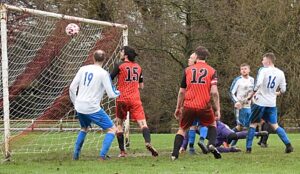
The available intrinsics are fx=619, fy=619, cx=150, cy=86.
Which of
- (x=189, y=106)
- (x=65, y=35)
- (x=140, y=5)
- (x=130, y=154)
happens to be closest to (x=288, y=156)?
(x=189, y=106)

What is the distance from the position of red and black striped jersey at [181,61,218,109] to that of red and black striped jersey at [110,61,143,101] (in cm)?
138

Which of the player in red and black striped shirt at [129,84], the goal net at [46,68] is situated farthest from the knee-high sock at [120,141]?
the goal net at [46,68]

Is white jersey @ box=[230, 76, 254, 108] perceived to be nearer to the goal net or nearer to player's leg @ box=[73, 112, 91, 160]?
the goal net

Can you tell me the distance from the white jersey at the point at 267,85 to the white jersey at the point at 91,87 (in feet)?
9.98

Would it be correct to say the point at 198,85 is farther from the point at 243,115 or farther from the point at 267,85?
the point at 243,115

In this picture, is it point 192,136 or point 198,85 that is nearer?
point 198,85

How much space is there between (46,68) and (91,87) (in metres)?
5.48

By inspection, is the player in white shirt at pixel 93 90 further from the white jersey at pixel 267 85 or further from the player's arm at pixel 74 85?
the white jersey at pixel 267 85

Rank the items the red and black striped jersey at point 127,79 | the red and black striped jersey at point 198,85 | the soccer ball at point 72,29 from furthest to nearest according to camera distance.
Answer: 1. the soccer ball at point 72,29
2. the red and black striped jersey at point 127,79
3. the red and black striped jersey at point 198,85

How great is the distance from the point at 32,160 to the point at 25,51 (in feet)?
13.3

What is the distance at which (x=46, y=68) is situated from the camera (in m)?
15.8

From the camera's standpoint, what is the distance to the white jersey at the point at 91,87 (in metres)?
10.5

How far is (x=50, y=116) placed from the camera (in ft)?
48.9

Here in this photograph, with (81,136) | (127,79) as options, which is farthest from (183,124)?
(81,136)
